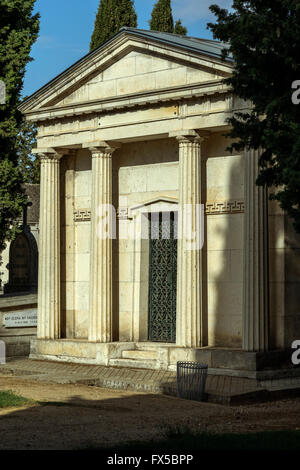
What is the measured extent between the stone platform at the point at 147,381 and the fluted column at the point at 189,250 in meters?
1.12

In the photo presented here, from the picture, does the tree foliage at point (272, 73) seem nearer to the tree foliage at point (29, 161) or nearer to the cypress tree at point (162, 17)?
the cypress tree at point (162, 17)

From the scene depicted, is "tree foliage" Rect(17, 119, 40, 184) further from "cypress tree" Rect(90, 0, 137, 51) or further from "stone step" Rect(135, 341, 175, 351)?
"stone step" Rect(135, 341, 175, 351)

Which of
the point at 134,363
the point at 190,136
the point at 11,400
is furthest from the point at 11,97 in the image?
the point at 11,400

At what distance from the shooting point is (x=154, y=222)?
21688 mm

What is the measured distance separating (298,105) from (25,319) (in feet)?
40.6

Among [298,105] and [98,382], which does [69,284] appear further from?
[298,105]

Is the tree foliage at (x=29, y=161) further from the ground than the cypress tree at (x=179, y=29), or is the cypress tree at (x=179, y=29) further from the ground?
the cypress tree at (x=179, y=29)

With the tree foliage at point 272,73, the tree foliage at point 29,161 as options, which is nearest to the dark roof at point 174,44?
the tree foliage at point 272,73

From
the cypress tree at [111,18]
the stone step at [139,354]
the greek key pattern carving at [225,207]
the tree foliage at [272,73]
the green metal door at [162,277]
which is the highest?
the cypress tree at [111,18]

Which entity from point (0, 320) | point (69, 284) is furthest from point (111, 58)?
point (0, 320)

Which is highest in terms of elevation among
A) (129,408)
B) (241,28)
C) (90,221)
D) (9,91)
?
(9,91)

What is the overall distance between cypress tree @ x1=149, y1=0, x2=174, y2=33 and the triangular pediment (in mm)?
17300

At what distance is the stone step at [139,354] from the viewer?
20.4 metres

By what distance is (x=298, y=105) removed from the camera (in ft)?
42.7
